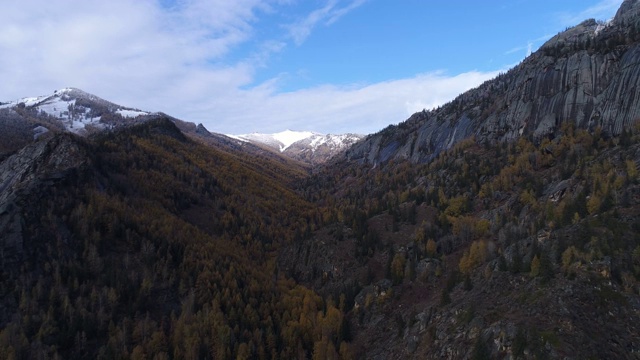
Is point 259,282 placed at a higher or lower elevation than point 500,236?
lower

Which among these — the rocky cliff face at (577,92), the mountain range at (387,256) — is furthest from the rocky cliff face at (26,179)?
the rocky cliff face at (577,92)

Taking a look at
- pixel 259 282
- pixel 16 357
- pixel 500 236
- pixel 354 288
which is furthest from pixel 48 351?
pixel 500 236

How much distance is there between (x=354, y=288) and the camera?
10069 cm

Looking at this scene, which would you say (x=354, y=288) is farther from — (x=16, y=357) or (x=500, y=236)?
(x=16, y=357)

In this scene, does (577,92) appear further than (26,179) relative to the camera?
Yes

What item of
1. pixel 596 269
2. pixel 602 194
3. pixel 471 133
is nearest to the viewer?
pixel 596 269

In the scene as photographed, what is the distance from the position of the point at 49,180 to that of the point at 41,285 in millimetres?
41038

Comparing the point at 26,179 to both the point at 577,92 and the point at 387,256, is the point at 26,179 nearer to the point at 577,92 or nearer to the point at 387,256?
the point at 387,256

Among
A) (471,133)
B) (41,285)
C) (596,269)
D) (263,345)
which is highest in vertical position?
(471,133)

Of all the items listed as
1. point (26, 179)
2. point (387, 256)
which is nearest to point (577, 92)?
point (387, 256)

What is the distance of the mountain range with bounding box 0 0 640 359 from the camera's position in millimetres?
58688

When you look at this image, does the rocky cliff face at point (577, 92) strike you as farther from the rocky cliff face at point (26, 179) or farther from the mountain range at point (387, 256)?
the rocky cliff face at point (26, 179)

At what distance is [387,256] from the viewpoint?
113312 millimetres

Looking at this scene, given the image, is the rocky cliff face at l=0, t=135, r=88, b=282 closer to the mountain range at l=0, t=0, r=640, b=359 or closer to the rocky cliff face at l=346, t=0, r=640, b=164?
the mountain range at l=0, t=0, r=640, b=359
